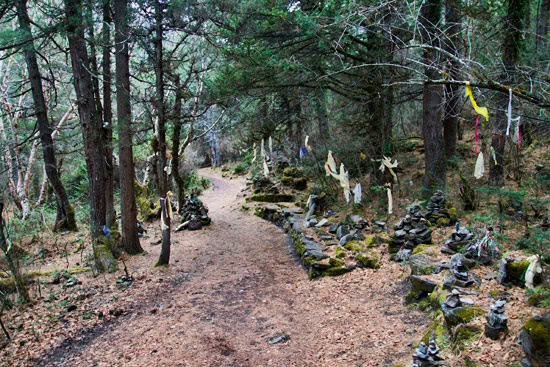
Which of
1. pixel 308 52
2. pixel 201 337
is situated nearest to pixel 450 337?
pixel 201 337

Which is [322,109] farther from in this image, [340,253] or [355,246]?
[340,253]

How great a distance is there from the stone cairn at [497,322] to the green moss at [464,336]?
5.6 inches

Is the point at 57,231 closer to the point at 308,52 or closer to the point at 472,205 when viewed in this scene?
the point at 308,52

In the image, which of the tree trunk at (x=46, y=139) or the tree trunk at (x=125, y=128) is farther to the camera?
the tree trunk at (x=46, y=139)

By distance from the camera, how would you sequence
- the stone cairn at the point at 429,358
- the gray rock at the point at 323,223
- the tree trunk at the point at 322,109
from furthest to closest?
the tree trunk at the point at 322,109
the gray rock at the point at 323,223
the stone cairn at the point at 429,358

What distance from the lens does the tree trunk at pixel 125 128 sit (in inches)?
286

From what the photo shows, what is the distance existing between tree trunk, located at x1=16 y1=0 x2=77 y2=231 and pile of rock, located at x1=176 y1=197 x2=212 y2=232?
147 inches

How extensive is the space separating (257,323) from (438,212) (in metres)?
4.13

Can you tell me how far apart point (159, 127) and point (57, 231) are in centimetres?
703

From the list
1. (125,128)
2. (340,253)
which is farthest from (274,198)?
(125,128)

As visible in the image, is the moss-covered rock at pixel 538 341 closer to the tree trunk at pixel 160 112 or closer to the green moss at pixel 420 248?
the green moss at pixel 420 248

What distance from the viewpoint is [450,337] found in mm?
3283

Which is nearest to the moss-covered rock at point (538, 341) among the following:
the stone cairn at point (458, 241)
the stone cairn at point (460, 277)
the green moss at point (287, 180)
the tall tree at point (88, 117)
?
the stone cairn at point (460, 277)

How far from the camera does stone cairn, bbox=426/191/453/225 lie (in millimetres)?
6582
